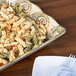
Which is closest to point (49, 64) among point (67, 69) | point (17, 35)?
point (67, 69)

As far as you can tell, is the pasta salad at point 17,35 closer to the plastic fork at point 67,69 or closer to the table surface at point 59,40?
the table surface at point 59,40

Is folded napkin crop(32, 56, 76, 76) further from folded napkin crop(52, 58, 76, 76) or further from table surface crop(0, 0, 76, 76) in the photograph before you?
table surface crop(0, 0, 76, 76)

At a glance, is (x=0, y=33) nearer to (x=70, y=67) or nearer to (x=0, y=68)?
(x=0, y=68)

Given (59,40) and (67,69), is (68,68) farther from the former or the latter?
(59,40)

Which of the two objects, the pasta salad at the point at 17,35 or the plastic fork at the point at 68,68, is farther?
the pasta salad at the point at 17,35

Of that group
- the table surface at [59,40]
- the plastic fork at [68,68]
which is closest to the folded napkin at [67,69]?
the plastic fork at [68,68]

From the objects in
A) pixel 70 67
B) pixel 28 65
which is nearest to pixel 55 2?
pixel 28 65
